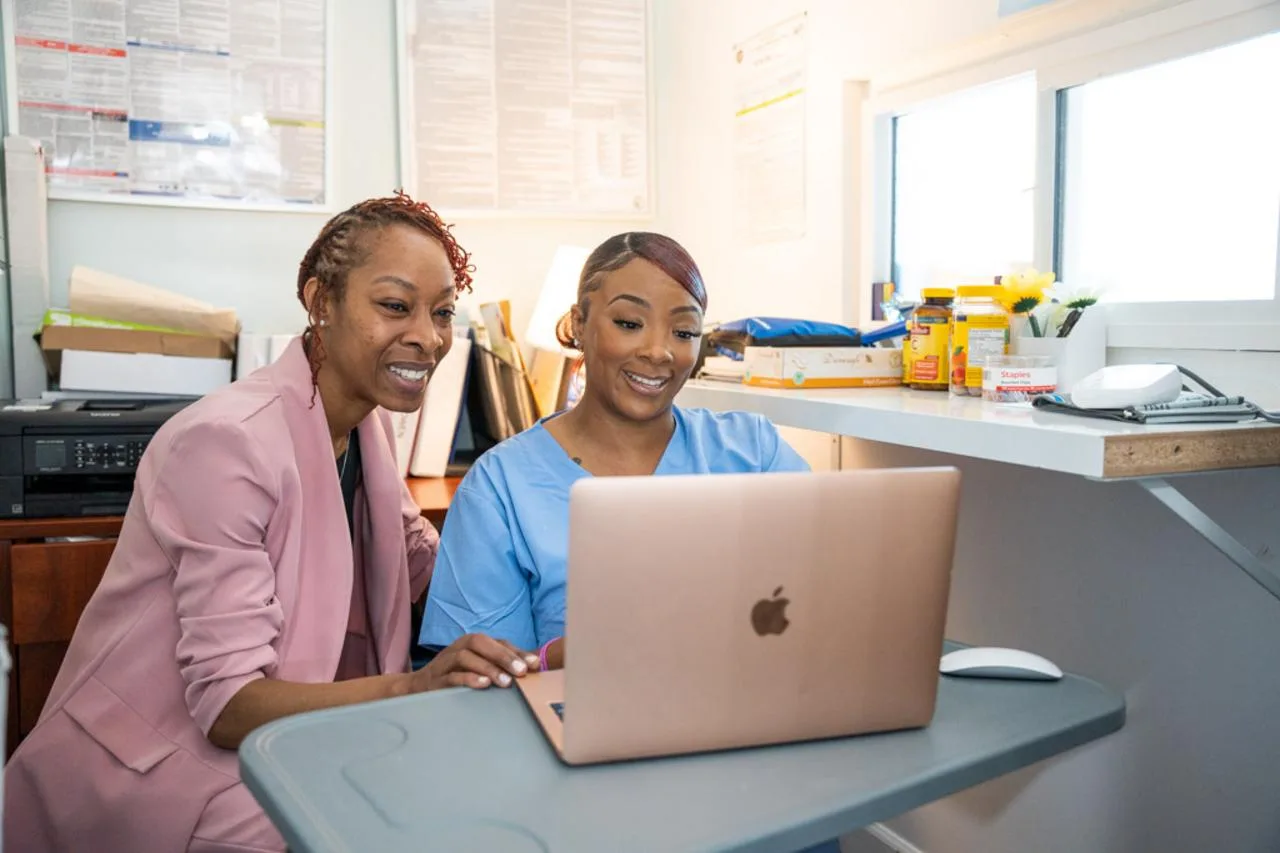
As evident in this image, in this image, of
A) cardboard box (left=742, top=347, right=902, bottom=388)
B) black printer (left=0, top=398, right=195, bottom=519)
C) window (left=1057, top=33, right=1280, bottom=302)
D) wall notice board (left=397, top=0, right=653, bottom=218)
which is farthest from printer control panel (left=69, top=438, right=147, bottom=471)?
window (left=1057, top=33, right=1280, bottom=302)

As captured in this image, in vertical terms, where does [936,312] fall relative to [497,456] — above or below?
above

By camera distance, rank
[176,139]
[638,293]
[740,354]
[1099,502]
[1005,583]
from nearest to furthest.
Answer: [638,293] < [1099,502] < [1005,583] < [740,354] < [176,139]

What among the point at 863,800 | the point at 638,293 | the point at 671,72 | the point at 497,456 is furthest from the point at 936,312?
the point at 671,72

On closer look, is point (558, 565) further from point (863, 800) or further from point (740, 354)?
point (740, 354)

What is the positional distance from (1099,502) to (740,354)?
699mm

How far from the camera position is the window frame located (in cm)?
141

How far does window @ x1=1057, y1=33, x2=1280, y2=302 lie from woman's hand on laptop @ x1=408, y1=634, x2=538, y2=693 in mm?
1136

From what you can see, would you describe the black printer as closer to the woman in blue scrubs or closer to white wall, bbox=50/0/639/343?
white wall, bbox=50/0/639/343

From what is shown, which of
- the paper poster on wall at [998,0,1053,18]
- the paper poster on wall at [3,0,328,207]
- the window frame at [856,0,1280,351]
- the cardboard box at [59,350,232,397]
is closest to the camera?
the window frame at [856,0,1280,351]

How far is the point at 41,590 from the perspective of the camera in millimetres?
2045

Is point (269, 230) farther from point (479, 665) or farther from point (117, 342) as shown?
point (479, 665)

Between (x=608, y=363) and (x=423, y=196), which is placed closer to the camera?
(x=608, y=363)

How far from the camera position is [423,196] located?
275cm

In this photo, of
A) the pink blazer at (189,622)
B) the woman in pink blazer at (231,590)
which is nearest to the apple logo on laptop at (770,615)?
the woman in pink blazer at (231,590)
